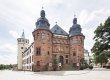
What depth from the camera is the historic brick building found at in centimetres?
5244

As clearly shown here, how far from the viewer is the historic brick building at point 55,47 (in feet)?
172

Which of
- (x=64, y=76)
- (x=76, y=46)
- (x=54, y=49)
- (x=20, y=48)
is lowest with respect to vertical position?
(x=64, y=76)

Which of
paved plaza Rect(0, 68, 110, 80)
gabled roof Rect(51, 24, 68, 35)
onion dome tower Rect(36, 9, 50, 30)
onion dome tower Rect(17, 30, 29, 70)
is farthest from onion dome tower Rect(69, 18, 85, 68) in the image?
onion dome tower Rect(17, 30, 29, 70)

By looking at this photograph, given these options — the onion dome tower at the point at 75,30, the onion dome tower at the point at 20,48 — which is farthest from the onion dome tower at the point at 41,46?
the onion dome tower at the point at 20,48

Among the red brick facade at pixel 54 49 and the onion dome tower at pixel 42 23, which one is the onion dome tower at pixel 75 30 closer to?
the red brick facade at pixel 54 49

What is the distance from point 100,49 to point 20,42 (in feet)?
175

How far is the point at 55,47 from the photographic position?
5831 centimetres

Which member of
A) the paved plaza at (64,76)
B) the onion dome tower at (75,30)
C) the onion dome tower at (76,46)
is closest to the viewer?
the paved plaza at (64,76)

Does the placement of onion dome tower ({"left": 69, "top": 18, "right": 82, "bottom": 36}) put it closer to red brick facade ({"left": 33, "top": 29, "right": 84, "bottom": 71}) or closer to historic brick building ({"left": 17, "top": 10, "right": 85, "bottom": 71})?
historic brick building ({"left": 17, "top": 10, "right": 85, "bottom": 71})

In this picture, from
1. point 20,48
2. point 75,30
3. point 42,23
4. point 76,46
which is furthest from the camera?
point 20,48

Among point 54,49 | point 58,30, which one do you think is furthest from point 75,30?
point 54,49

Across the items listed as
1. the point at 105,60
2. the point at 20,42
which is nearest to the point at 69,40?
the point at 105,60

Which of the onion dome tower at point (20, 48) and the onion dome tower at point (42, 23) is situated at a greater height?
the onion dome tower at point (42, 23)

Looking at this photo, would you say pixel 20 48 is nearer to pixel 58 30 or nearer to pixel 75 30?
pixel 58 30
